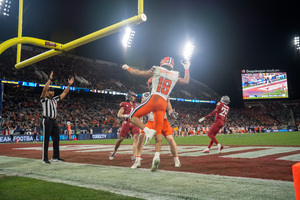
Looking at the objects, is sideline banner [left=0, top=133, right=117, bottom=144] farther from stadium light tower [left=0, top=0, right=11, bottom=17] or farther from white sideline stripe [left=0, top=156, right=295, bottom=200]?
white sideline stripe [left=0, top=156, right=295, bottom=200]

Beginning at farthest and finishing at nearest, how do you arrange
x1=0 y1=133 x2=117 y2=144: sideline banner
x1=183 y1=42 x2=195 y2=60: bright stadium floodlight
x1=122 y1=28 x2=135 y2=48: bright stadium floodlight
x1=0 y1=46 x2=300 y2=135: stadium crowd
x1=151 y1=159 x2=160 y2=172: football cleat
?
x1=183 y1=42 x2=195 y2=60: bright stadium floodlight
x1=122 y1=28 x2=135 y2=48: bright stadium floodlight
x1=0 y1=46 x2=300 y2=135: stadium crowd
x1=0 y1=133 x2=117 y2=144: sideline banner
x1=151 y1=159 x2=160 y2=172: football cleat

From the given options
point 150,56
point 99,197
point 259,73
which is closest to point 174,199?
point 99,197

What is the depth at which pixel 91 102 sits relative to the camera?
35500mm

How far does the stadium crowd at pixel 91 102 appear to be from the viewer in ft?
90.7

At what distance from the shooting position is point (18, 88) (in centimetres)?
3070

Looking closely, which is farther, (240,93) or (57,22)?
(240,93)

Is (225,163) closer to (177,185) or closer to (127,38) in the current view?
(177,185)

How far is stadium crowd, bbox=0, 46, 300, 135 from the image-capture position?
27.6 metres

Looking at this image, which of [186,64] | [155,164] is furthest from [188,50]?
[155,164]

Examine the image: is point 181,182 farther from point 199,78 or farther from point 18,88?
point 199,78

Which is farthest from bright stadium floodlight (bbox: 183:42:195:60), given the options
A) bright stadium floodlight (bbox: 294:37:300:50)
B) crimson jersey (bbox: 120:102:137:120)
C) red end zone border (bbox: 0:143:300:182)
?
crimson jersey (bbox: 120:102:137:120)

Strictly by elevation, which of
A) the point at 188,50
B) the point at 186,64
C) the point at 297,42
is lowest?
the point at 186,64

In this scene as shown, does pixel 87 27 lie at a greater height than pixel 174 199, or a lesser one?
greater

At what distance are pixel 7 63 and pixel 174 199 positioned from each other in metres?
31.6
